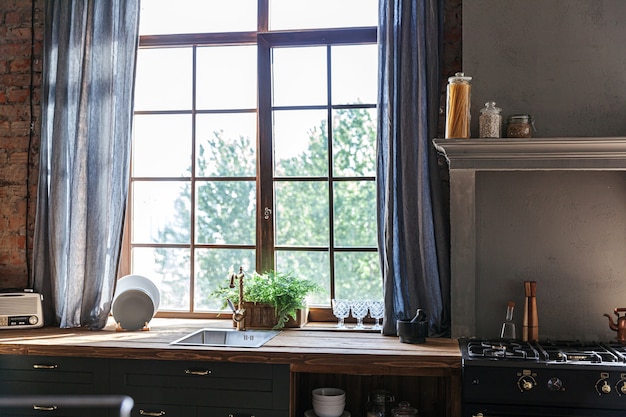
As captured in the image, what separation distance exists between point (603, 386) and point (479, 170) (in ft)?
3.71

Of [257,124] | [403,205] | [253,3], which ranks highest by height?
[253,3]

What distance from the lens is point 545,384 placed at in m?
2.79

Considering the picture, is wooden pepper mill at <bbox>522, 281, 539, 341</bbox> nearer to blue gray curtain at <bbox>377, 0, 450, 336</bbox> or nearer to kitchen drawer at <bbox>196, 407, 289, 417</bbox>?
blue gray curtain at <bbox>377, 0, 450, 336</bbox>

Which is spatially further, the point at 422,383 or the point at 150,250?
the point at 150,250

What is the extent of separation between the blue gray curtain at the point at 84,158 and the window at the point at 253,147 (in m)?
0.31

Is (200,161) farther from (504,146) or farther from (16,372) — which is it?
(504,146)

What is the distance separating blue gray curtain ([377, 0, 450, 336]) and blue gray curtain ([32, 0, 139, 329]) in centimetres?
154

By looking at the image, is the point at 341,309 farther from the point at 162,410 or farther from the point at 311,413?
the point at 162,410

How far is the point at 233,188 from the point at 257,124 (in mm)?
423

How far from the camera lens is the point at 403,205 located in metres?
3.51

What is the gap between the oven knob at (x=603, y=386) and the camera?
2732 mm

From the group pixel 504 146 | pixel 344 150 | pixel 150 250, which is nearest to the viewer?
pixel 504 146

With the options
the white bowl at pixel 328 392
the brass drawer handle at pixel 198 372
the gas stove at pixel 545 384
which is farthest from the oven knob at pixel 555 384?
the brass drawer handle at pixel 198 372

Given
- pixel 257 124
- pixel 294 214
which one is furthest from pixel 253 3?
pixel 294 214
